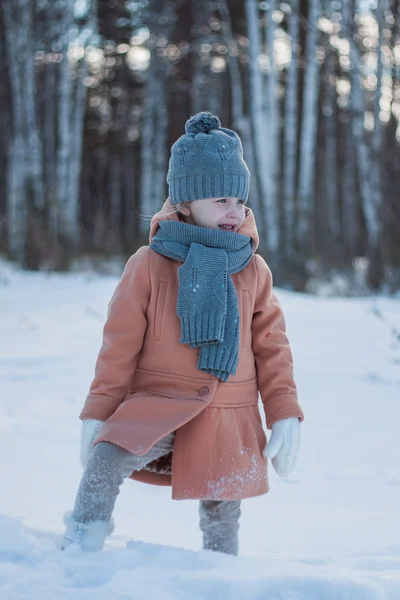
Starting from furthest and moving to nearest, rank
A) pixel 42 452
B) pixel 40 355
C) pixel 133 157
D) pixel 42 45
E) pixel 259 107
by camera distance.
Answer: pixel 133 157, pixel 42 45, pixel 259 107, pixel 40 355, pixel 42 452

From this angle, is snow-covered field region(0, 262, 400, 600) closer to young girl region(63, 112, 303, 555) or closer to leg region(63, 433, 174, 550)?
leg region(63, 433, 174, 550)

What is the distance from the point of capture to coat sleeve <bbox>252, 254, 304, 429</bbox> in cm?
213

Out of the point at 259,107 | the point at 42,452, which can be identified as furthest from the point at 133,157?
the point at 42,452

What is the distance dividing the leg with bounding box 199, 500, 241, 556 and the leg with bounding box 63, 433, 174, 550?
1.04 ft

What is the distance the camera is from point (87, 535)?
6.25ft

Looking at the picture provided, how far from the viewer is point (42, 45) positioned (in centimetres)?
1325

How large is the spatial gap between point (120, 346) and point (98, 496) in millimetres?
398

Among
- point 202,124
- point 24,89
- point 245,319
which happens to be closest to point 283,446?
point 245,319

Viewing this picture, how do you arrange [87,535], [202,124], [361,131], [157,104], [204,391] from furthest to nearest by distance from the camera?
[157,104]
[361,131]
[202,124]
[204,391]
[87,535]

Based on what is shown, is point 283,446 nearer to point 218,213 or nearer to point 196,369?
point 196,369

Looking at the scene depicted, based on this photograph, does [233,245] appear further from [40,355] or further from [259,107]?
[259,107]

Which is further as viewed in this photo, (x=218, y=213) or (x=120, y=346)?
(x=218, y=213)

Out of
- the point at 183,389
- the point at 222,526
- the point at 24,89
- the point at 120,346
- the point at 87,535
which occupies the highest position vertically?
the point at 24,89

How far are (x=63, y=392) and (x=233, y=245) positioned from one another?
252 centimetres
